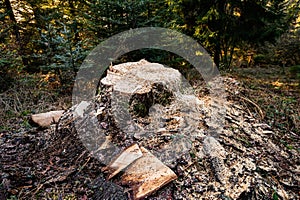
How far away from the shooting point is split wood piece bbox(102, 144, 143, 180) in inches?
82.3

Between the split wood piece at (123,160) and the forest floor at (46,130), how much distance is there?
148 mm

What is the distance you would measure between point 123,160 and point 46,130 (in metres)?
1.89

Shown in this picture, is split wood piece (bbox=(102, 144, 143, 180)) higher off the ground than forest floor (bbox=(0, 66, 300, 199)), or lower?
higher

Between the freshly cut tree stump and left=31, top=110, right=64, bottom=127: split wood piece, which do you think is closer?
the freshly cut tree stump

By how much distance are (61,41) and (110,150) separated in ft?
12.0

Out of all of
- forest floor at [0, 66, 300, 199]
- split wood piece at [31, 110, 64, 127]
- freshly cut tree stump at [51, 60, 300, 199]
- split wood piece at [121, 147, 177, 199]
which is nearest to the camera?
split wood piece at [121, 147, 177, 199]

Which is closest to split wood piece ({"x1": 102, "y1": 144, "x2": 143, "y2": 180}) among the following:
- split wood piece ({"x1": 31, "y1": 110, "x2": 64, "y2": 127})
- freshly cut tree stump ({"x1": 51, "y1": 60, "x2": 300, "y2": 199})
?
freshly cut tree stump ({"x1": 51, "y1": 60, "x2": 300, "y2": 199})

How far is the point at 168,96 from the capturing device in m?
3.15

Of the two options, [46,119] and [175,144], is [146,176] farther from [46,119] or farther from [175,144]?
[46,119]

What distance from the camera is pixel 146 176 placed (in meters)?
1.98

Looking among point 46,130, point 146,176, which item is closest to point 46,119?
point 46,130

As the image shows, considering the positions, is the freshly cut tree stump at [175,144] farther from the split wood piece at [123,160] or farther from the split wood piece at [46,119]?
the split wood piece at [46,119]

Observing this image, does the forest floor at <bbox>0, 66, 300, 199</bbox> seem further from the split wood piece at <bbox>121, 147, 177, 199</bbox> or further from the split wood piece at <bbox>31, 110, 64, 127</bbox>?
the split wood piece at <bbox>121, 147, 177, 199</bbox>

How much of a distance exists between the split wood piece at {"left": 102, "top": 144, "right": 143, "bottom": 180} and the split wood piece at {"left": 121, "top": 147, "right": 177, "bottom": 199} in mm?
49
